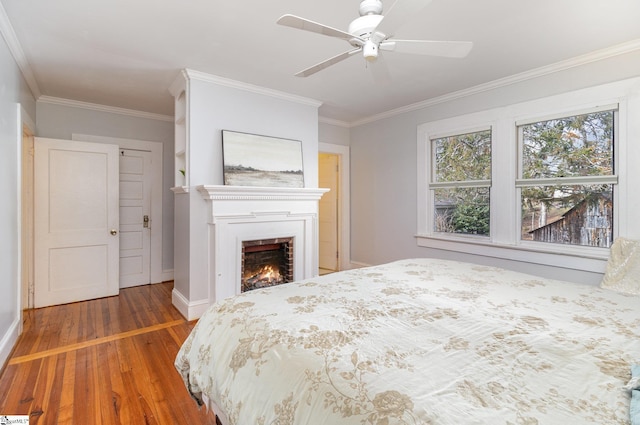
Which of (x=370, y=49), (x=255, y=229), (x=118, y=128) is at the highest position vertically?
(x=118, y=128)

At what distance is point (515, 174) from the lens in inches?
126

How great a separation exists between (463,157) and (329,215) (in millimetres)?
2306

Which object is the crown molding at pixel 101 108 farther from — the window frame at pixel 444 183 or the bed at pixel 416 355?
the bed at pixel 416 355

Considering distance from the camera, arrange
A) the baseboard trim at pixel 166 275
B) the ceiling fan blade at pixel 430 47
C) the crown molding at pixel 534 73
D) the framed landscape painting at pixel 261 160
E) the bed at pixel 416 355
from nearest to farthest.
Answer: the bed at pixel 416 355, the ceiling fan blade at pixel 430 47, the crown molding at pixel 534 73, the framed landscape painting at pixel 261 160, the baseboard trim at pixel 166 275

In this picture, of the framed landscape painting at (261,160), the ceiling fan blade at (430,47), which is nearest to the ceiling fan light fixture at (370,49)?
the ceiling fan blade at (430,47)

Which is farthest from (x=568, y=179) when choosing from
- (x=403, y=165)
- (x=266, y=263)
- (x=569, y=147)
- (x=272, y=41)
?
(x=266, y=263)

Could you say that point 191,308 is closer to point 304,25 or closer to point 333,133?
point 304,25

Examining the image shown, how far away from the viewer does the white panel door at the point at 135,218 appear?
421 centimetres

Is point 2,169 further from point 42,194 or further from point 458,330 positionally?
point 458,330

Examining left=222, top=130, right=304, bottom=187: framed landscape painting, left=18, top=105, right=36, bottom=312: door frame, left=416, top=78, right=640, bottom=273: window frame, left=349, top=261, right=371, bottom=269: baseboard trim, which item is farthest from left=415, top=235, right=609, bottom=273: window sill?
left=18, top=105, right=36, bottom=312: door frame

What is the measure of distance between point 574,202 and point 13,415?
14.5 feet

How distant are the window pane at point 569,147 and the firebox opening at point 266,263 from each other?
8.97 feet

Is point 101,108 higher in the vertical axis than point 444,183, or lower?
higher

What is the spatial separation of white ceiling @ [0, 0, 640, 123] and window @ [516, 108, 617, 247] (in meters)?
0.62
